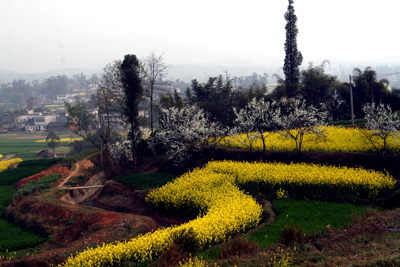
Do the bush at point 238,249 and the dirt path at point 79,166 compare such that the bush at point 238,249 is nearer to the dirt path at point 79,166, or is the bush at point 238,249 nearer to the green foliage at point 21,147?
the dirt path at point 79,166

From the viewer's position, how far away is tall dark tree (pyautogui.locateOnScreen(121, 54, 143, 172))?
26.7 m

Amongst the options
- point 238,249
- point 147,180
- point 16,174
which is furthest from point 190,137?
point 16,174

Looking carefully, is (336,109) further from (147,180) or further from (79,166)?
(79,166)

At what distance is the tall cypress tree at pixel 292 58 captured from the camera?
3822 centimetres

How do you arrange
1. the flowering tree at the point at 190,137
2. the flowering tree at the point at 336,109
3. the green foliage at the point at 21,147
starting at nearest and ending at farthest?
the flowering tree at the point at 190,137, the flowering tree at the point at 336,109, the green foliage at the point at 21,147

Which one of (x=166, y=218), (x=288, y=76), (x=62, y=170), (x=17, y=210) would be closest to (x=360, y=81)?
(x=288, y=76)

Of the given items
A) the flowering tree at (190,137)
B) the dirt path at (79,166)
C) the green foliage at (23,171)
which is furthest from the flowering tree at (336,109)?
the green foliage at (23,171)

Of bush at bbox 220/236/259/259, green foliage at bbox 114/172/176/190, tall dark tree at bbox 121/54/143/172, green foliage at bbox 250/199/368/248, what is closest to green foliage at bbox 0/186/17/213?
green foliage at bbox 114/172/176/190

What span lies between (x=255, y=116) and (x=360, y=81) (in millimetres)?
25026

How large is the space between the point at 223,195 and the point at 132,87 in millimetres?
15809

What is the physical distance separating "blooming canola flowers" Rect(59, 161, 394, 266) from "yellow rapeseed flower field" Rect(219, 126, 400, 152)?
3.02 m

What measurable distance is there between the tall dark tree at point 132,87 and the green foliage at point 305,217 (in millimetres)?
17037

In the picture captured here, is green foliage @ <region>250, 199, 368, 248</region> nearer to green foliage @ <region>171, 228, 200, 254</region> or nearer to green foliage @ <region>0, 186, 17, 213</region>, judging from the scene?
green foliage @ <region>171, 228, 200, 254</region>

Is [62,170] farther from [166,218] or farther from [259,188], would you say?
[259,188]
